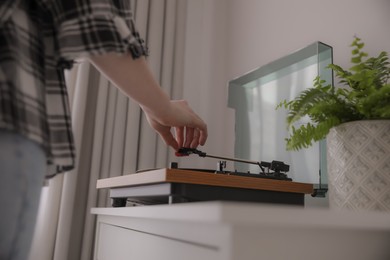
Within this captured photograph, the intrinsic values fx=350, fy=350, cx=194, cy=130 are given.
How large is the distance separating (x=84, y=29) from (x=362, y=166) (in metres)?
0.59

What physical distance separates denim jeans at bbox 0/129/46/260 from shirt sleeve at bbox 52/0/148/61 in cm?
13

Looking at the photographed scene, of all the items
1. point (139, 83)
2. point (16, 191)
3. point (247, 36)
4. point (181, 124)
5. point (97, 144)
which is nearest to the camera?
point (16, 191)

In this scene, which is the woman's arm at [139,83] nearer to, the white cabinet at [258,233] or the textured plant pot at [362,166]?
the white cabinet at [258,233]

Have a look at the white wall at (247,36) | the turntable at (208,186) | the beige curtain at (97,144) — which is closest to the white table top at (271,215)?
the turntable at (208,186)

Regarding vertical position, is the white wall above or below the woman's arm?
above

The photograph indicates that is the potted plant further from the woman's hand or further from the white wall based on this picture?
the white wall

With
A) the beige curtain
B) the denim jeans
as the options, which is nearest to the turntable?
the denim jeans

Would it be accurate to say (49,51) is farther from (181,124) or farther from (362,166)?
(362,166)

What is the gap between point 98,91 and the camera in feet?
5.09

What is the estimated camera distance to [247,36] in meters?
1.62

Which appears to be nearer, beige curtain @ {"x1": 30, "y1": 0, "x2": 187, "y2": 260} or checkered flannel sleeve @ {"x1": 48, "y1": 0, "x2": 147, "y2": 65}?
checkered flannel sleeve @ {"x1": 48, "y1": 0, "x2": 147, "y2": 65}

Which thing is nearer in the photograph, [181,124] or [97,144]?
[181,124]

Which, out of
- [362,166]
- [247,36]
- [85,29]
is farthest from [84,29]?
[247,36]

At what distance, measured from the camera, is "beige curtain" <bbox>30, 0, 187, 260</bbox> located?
1387mm
